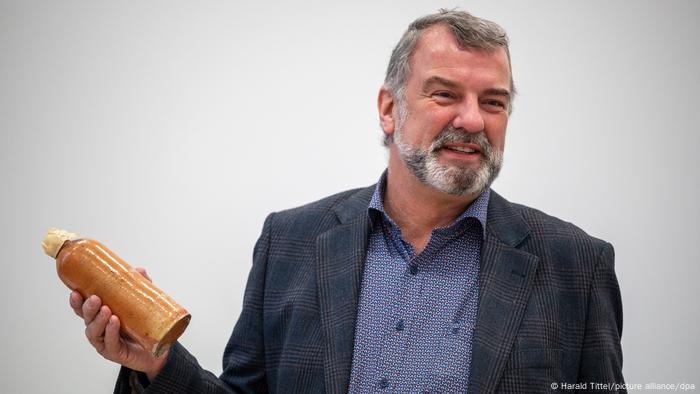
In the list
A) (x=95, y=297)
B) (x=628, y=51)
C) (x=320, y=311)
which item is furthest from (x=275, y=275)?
(x=628, y=51)

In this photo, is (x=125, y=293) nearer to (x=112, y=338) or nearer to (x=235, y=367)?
(x=112, y=338)

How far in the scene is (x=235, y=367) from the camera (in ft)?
5.75

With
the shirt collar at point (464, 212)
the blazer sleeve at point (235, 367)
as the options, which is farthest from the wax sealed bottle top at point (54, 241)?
the shirt collar at point (464, 212)

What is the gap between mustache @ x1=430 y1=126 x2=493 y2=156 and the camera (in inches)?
66.1

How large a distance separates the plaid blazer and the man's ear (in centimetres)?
22

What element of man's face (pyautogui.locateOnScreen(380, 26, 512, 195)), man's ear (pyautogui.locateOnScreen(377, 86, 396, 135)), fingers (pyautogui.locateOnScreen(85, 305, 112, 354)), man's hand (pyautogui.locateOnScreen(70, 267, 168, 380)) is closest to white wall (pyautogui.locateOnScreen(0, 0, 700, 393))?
man's ear (pyautogui.locateOnScreen(377, 86, 396, 135))

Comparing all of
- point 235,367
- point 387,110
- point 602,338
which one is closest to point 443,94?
point 387,110

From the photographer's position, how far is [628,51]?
8.20 feet

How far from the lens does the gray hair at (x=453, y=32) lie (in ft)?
5.60

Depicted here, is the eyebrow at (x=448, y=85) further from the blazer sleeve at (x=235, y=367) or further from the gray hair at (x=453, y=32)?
the blazer sleeve at (x=235, y=367)

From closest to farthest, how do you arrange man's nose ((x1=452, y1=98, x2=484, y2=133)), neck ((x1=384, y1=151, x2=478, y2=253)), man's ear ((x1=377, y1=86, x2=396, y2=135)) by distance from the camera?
1. man's nose ((x1=452, y1=98, x2=484, y2=133))
2. neck ((x1=384, y1=151, x2=478, y2=253))
3. man's ear ((x1=377, y1=86, x2=396, y2=135))

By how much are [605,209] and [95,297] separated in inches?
74.5

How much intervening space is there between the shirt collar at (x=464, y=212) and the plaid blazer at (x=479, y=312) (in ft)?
0.08

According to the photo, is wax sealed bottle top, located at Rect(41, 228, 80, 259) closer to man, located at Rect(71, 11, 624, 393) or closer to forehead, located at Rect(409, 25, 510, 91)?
man, located at Rect(71, 11, 624, 393)
